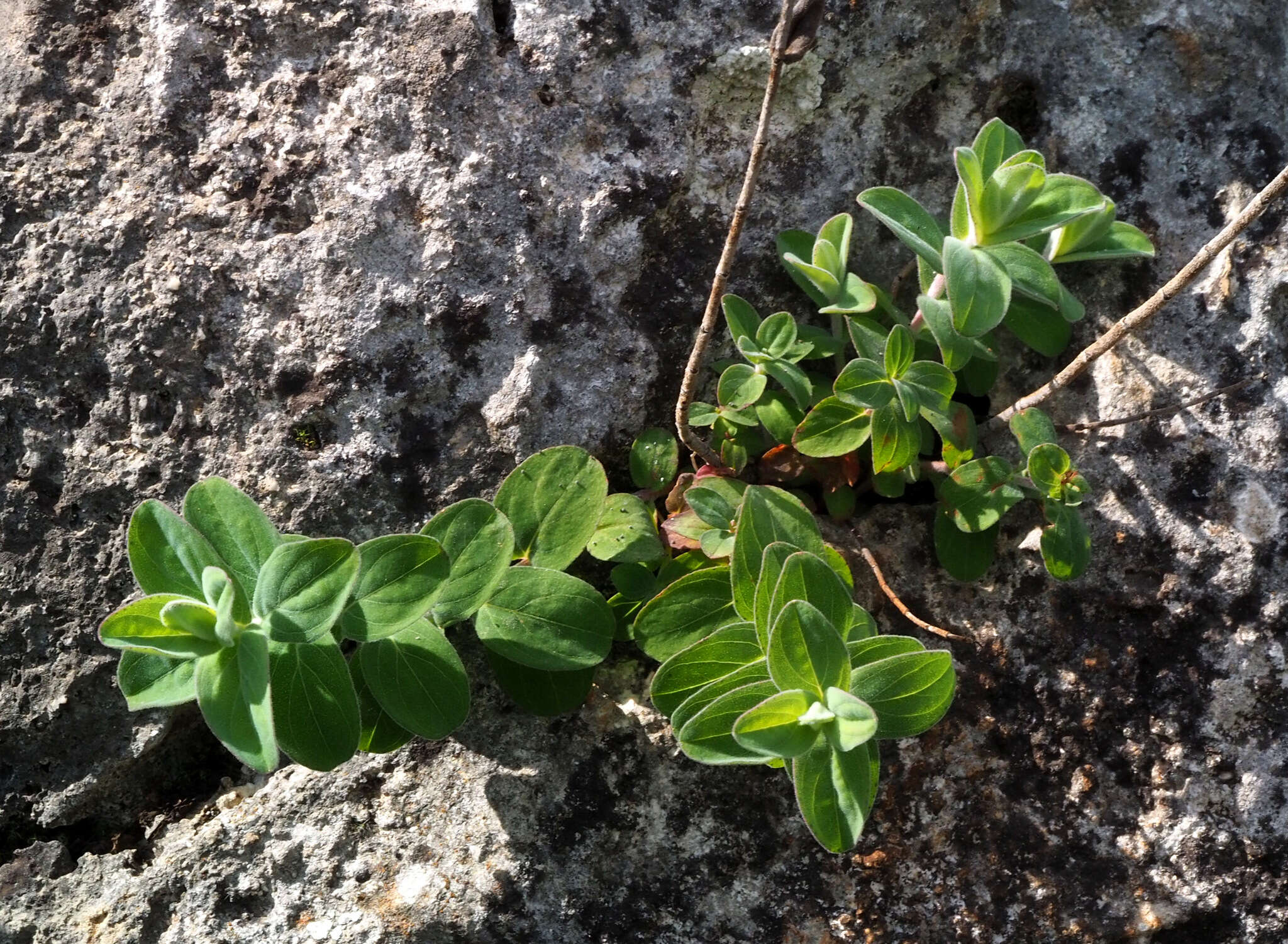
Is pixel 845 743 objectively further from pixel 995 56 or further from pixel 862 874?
pixel 995 56

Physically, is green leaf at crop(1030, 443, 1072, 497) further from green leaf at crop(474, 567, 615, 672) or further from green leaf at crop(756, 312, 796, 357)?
green leaf at crop(474, 567, 615, 672)

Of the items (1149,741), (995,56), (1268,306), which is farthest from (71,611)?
(1268,306)

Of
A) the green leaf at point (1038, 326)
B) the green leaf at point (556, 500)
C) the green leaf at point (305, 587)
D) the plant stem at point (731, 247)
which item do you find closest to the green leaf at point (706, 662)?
the green leaf at point (556, 500)

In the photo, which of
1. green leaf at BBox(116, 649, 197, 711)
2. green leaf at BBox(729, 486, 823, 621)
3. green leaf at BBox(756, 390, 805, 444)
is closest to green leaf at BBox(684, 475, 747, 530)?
green leaf at BBox(729, 486, 823, 621)

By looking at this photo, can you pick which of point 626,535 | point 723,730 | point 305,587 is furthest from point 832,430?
point 305,587

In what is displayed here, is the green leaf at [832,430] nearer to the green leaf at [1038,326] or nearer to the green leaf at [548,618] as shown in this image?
the green leaf at [1038,326]

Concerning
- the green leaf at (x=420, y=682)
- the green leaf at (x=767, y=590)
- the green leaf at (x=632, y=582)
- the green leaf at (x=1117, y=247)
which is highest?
the green leaf at (x=1117, y=247)

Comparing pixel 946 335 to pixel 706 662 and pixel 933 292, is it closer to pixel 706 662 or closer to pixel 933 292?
pixel 933 292
